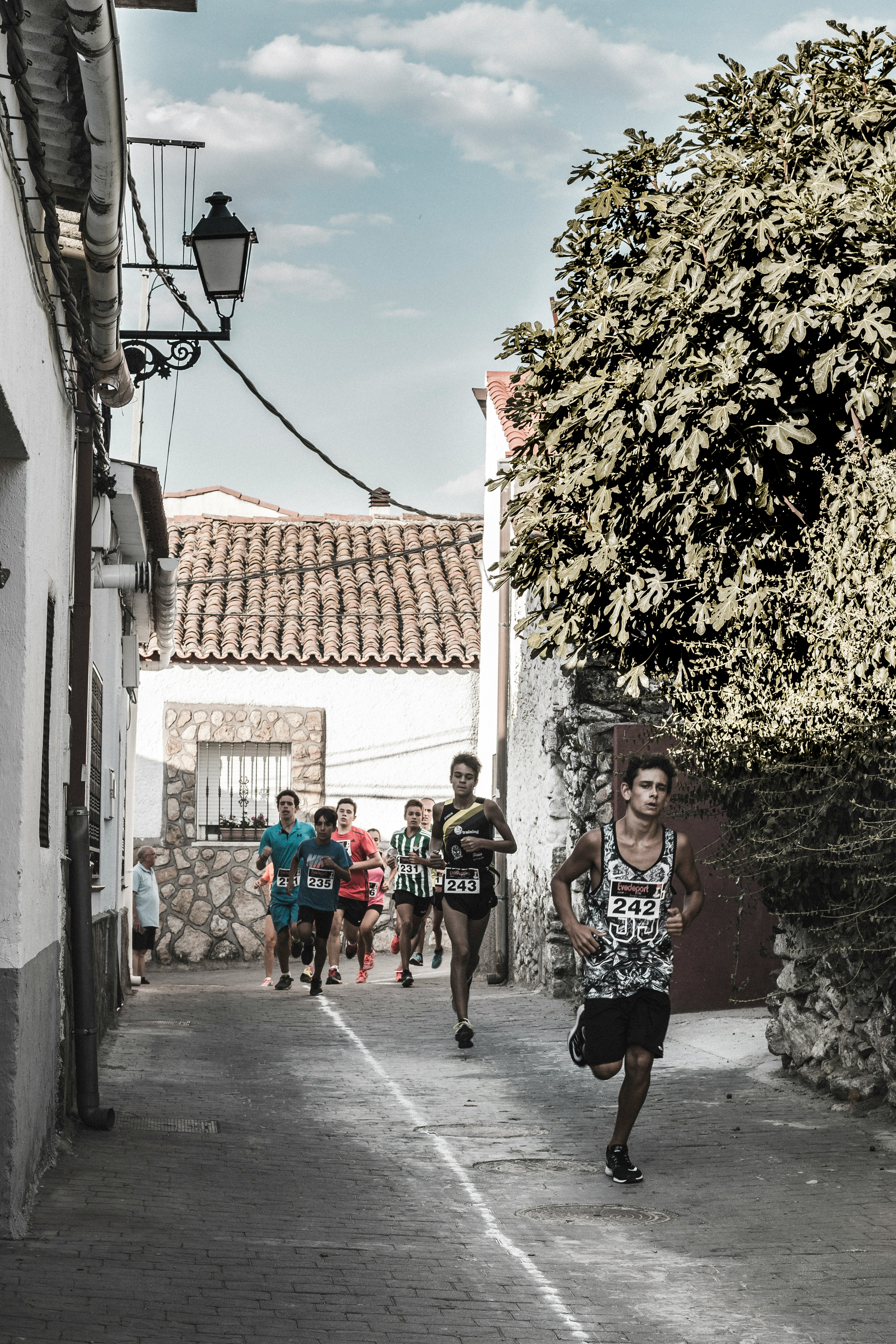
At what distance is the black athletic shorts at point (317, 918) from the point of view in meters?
14.0

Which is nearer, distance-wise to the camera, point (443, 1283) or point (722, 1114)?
point (443, 1283)

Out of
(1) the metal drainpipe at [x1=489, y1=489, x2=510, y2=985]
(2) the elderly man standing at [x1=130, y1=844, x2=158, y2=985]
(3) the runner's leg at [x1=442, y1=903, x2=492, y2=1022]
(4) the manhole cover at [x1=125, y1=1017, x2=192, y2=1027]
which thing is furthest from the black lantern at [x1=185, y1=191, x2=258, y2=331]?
(2) the elderly man standing at [x1=130, y1=844, x2=158, y2=985]

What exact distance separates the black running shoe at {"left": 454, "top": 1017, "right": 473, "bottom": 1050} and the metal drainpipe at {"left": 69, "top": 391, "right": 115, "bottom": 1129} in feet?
8.62

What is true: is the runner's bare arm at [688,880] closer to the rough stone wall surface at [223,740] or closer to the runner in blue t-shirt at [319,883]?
the runner in blue t-shirt at [319,883]

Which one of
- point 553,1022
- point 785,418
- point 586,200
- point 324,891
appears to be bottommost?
point 553,1022

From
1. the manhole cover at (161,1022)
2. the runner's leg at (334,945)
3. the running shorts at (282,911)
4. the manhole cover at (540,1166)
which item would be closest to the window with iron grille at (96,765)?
the manhole cover at (161,1022)

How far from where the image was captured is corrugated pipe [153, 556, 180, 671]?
528 inches

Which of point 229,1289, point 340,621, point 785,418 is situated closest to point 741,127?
point 785,418

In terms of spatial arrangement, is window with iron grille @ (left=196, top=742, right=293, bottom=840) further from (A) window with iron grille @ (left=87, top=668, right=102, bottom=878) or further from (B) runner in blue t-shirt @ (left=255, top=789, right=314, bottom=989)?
(A) window with iron grille @ (left=87, top=668, right=102, bottom=878)

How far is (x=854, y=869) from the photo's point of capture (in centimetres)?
742

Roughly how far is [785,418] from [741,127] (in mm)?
2049

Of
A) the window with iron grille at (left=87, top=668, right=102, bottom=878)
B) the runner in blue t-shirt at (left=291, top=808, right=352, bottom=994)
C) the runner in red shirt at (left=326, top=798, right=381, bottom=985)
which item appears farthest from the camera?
the runner in red shirt at (left=326, top=798, right=381, bottom=985)

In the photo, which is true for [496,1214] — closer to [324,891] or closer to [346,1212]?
[346,1212]

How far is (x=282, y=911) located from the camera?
1505 centimetres
